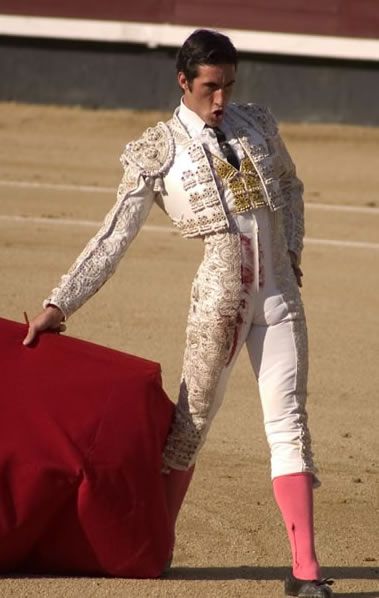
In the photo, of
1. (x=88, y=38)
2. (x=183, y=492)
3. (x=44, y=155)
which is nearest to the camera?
(x=183, y=492)

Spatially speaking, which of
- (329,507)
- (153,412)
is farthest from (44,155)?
(153,412)

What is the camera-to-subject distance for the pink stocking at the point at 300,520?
3.71 m

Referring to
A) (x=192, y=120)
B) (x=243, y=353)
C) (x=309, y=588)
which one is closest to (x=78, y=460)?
(x=309, y=588)

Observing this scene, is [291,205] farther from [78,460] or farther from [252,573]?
[252,573]

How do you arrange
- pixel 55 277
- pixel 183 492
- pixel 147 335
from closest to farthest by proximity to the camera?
pixel 183 492 → pixel 147 335 → pixel 55 277

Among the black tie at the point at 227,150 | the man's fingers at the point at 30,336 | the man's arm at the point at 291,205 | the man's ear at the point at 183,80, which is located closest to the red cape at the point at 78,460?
the man's fingers at the point at 30,336

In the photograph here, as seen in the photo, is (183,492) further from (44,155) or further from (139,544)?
(44,155)

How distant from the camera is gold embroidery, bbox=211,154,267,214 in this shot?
374 cm

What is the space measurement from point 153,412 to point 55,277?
4.26 m

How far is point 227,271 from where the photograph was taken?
3756 mm

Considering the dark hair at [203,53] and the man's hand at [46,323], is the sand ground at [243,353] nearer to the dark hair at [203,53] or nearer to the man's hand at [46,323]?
the man's hand at [46,323]

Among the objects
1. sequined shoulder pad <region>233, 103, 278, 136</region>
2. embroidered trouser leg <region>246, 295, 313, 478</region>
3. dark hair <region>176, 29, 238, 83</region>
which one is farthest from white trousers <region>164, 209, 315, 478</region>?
dark hair <region>176, 29, 238, 83</region>

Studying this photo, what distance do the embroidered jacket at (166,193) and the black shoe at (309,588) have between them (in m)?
0.81

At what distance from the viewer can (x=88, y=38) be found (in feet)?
45.7
